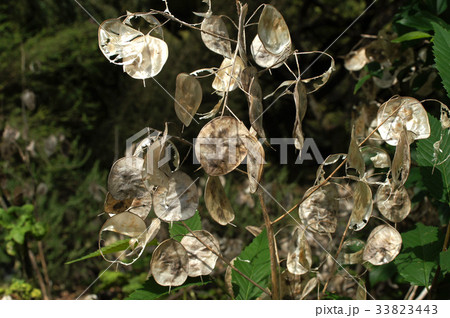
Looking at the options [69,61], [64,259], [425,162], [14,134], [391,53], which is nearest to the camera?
[425,162]

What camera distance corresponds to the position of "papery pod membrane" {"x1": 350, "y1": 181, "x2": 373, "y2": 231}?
50cm

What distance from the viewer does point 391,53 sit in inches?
43.9

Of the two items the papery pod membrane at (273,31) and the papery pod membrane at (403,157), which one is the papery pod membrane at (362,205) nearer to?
the papery pod membrane at (403,157)

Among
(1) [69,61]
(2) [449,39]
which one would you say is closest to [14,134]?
(1) [69,61]

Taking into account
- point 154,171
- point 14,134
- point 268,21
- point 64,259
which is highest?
point 268,21

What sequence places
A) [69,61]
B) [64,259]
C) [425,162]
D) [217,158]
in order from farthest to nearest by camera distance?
[69,61] < [64,259] < [425,162] < [217,158]

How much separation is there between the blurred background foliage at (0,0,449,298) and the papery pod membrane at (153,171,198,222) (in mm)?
1228

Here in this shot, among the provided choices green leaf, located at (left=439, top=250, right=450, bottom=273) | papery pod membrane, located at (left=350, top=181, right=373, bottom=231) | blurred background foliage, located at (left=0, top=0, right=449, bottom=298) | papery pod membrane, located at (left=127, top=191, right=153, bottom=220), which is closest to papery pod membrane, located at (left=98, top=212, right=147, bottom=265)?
papery pod membrane, located at (left=127, top=191, right=153, bottom=220)

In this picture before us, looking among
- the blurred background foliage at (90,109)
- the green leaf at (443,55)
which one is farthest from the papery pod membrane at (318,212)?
the blurred background foliage at (90,109)

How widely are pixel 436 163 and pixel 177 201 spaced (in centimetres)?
41

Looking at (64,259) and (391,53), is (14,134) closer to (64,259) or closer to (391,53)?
(64,259)

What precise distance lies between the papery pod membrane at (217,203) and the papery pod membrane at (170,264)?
50mm

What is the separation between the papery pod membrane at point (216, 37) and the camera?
50 cm

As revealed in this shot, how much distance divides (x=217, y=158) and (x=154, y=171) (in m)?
0.06
